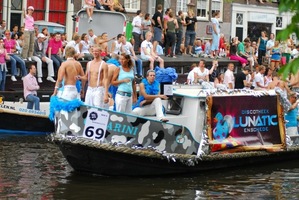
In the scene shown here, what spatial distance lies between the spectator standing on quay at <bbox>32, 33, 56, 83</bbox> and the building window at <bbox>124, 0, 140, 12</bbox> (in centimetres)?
1468

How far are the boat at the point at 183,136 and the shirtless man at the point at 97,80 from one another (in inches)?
34.5

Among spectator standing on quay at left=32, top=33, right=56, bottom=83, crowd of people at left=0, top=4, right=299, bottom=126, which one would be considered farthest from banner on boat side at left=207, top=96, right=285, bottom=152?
spectator standing on quay at left=32, top=33, right=56, bottom=83

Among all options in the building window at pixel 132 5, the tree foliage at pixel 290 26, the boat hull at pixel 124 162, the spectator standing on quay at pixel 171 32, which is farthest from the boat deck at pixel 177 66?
the tree foliage at pixel 290 26

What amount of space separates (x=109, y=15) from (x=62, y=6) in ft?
28.1

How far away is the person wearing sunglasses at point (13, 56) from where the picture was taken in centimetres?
2336

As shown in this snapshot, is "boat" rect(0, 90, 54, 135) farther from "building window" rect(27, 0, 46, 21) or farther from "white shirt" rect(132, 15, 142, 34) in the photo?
"building window" rect(27, 0, 46, 21)

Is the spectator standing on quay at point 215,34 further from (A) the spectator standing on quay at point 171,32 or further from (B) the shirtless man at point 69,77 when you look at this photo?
(B) the shirtless man at point 69,77

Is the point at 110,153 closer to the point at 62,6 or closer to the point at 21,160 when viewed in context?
the point at 21,160

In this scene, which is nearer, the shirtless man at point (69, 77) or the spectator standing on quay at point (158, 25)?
the shirtless man at point (69, 77)

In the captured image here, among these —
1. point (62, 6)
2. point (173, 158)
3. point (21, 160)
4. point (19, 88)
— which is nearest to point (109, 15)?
point (19, 88)

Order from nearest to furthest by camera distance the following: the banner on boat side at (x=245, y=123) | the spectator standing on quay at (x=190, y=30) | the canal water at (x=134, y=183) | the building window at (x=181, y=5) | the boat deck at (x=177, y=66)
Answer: the canal water at (x=134, y=183) < the banner on boat side at (x=245, y=123) < the boat deck at (x=177, y=66) < the spectator standing on quay at (x=190, y=30) < the building window at (x=181, y=5)

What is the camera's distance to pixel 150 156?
1427cm

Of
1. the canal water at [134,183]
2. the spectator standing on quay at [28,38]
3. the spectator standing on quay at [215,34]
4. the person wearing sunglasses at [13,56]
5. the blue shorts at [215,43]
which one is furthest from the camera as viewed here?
the blue shorts at [215,43]

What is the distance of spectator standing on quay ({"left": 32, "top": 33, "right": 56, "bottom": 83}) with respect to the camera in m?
24.1
